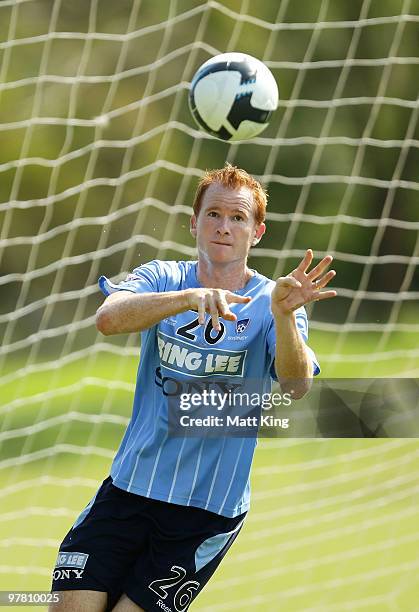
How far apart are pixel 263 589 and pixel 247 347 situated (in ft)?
7.79

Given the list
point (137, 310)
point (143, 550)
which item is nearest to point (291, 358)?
point (137, 310)

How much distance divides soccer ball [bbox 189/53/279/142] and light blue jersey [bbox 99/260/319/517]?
3.12 ft

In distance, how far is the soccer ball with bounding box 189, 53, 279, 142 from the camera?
449 centimetres

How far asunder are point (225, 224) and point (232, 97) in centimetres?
88

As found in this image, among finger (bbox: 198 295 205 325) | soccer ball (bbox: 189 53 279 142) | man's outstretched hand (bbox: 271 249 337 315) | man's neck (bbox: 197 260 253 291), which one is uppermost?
soccer ball (bbox: 189 53 279 142)

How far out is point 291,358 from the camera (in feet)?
11.5

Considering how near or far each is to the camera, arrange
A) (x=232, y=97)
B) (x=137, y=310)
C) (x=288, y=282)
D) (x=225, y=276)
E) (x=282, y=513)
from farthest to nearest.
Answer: (x=282, y=513), (x=232, y=97), (x=225, y=276), (x=137, y=310), (x=288, y=282)

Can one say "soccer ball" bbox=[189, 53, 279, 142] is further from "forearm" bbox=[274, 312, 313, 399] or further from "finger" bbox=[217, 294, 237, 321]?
"finger" bbox=[217, 294, 237, 321]

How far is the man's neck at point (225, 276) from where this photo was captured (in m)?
3.85

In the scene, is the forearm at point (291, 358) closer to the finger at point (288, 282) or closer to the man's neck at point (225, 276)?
the finger at point (288, 282)

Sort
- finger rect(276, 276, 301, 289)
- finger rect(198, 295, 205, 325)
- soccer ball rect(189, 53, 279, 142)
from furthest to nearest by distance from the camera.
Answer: soccer ball rect(189, 53, 279, 142)
finger rect(276, 276, 301, 289)
finger rect(198, 295, 205, 325)

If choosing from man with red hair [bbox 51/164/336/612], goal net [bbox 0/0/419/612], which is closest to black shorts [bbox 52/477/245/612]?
man with red hair [bbox 51/164/336/612]

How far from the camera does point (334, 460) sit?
8641mm

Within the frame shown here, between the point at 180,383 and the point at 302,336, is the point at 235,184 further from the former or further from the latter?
the point at 180,383
